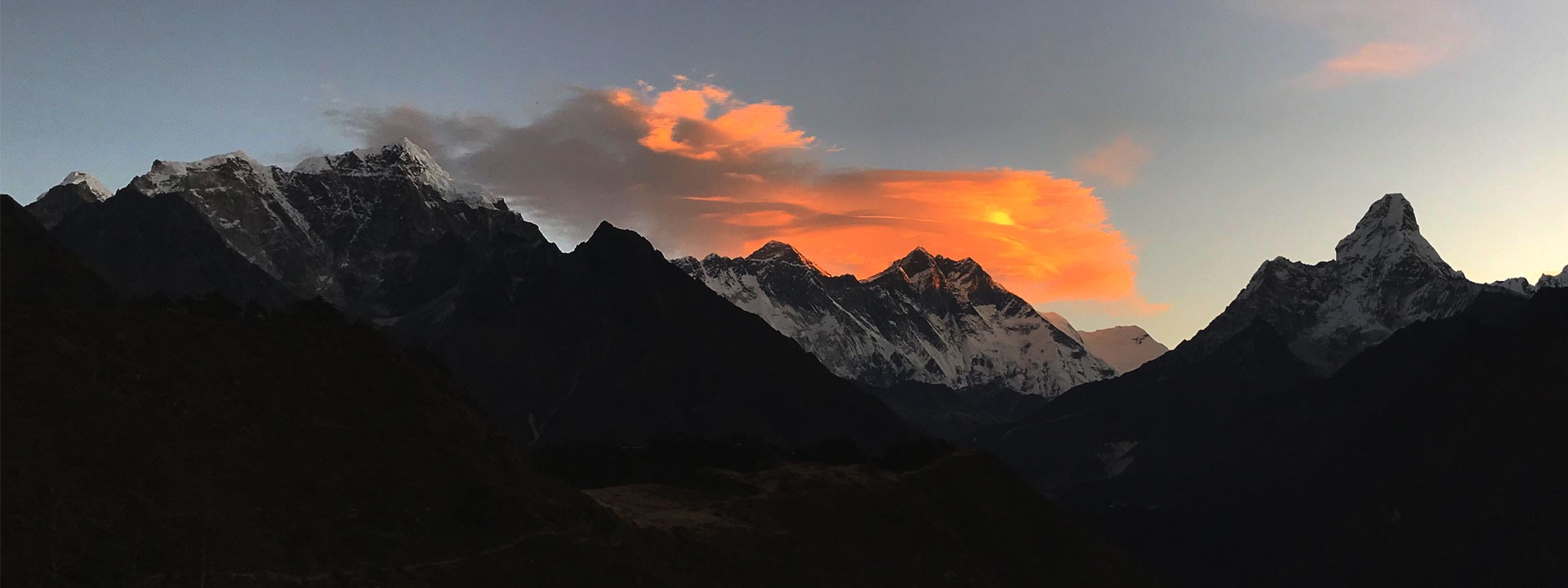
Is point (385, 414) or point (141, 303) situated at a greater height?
point (141, 303)

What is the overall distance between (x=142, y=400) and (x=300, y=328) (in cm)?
2217

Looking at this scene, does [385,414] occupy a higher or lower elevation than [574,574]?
higher

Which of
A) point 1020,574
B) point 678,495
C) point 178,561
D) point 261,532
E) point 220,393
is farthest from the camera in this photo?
point 1020,574

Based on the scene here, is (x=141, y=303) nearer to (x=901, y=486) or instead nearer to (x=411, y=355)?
(x=411, y=355)

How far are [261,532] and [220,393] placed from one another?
54.6 ft

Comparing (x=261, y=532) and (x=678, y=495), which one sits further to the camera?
(x=678, y=495)

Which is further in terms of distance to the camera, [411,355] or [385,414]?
[411,355]

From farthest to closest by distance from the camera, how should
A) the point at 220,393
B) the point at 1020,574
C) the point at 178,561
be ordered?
the point at 1020,574
the point at 220,393
the point at 178,561

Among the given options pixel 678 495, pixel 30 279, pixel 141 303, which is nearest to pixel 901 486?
pixel 678 495

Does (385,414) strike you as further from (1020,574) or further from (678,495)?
(1020,574)

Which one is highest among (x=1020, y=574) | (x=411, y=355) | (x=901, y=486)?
(x=411, y=355)

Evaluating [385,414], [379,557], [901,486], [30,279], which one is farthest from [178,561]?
[901,486]

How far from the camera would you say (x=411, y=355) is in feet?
438

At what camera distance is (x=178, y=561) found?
275 ft
